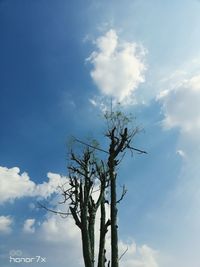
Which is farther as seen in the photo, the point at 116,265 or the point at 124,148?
the point at 124,148

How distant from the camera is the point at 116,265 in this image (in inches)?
663

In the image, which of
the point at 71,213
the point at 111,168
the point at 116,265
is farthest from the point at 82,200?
the point at 116,265

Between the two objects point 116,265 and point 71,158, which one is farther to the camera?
point 71,158

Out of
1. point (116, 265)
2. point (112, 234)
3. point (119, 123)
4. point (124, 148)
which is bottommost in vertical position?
point (116, 265)

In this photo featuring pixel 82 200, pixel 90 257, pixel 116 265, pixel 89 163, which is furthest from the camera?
pixel 89 163

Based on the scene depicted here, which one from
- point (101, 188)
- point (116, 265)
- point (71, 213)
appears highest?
point (101, 188)

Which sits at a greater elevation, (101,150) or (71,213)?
(101,150)

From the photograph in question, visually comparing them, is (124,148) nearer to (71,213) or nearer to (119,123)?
(119,123)

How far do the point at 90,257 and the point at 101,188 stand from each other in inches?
134

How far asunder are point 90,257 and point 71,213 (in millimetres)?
2292

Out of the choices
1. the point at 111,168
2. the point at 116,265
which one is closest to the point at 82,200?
the point at 111,168

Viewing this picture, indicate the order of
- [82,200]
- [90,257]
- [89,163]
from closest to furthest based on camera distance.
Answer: [90,257]
[82,200]
[89,163]

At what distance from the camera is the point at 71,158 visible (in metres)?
21.5

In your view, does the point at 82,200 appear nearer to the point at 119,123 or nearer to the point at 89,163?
the point at 89,163
